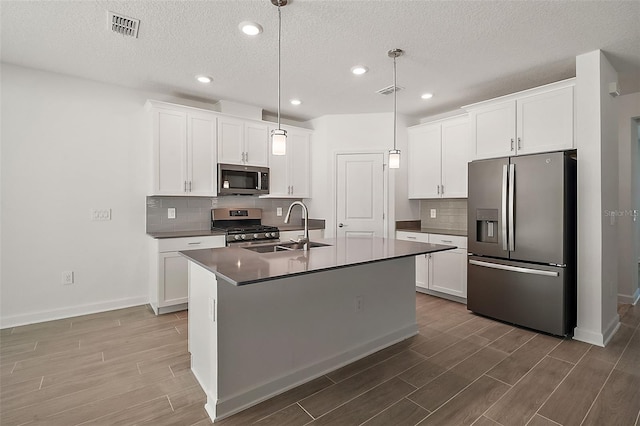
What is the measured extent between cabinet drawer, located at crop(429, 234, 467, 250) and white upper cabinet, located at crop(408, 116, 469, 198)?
59 centimetres

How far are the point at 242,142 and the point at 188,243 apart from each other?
153 cm

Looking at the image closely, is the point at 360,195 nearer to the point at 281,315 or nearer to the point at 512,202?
the point at 512,202

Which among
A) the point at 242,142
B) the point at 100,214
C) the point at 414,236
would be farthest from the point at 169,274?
the point at 414,236

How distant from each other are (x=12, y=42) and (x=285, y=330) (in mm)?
3406

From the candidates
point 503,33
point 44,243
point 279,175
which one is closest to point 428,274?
point 279,175

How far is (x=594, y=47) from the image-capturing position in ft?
9.11

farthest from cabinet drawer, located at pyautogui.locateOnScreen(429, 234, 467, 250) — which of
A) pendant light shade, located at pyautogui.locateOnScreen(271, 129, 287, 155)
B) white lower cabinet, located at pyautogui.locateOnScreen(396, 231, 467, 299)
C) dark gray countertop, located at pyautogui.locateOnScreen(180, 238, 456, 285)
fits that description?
pendant light shade, located at pyautogui.locateOnScreen(271, 129, 287, 155)

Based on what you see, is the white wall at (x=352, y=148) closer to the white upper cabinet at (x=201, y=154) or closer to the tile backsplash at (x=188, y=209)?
the tile backsplash at (x=188, y=209)

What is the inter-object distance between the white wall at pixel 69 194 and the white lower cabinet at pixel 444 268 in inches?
144

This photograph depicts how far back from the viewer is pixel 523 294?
125 inches

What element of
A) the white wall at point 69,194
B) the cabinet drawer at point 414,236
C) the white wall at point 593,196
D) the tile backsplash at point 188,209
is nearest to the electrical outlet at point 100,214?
the white wall at point 69,194

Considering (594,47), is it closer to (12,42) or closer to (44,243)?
(12,42)

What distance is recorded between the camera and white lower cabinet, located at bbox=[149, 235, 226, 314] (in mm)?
3523

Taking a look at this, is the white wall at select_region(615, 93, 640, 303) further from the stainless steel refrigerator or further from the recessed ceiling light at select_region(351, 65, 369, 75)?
the recessed ceiling light at select_region(351, 65, 369, 75)
